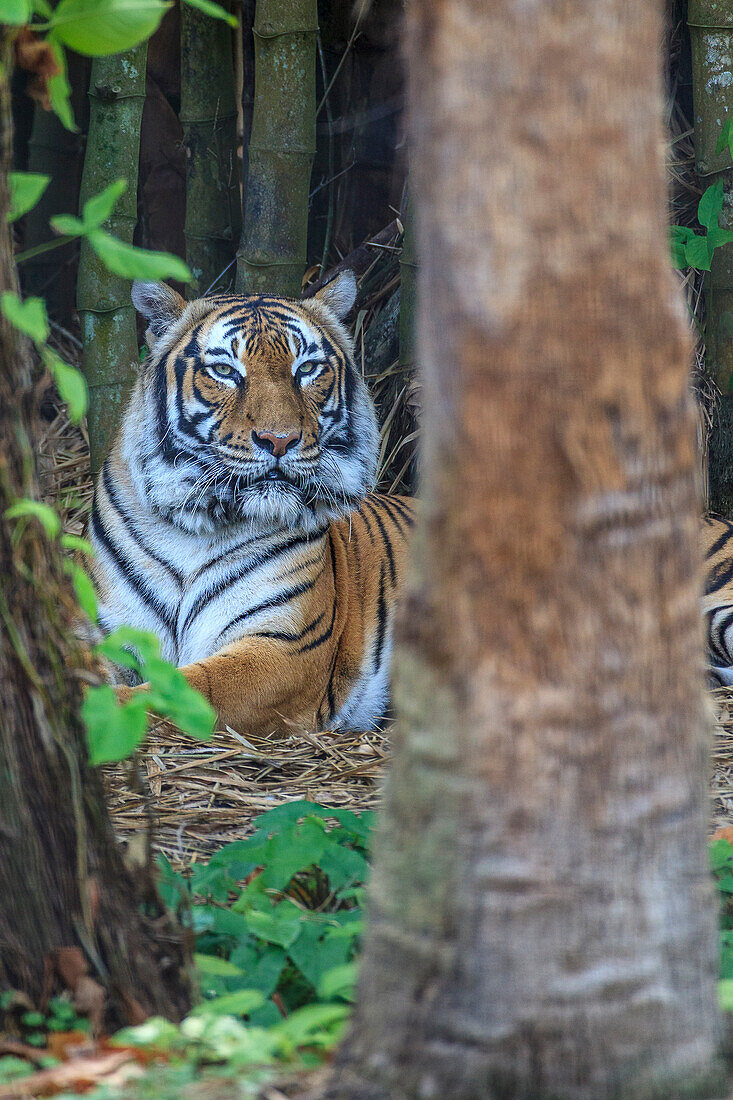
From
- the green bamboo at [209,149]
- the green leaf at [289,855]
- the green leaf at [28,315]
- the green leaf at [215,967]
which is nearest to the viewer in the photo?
the green leaf at [28,315]

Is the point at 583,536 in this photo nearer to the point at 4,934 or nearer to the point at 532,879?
the point at 532,879

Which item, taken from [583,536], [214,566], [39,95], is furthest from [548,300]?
[214,566]

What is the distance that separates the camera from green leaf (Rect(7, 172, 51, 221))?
4.56ft

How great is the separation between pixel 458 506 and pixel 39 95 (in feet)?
2.51

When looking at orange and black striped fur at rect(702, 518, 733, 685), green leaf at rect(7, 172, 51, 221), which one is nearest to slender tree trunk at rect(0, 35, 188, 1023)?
green leaf at rect(7, 172, 51, 221)

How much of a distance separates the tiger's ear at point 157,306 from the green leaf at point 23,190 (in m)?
2.32

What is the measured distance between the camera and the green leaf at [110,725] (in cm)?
128

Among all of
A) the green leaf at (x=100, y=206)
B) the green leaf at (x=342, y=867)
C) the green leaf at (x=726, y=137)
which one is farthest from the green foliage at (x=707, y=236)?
the green leaf at (x=100, y=206)

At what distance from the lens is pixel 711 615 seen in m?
4.19

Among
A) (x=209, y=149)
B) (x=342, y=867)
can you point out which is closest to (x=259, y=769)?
(x=342, y=867)

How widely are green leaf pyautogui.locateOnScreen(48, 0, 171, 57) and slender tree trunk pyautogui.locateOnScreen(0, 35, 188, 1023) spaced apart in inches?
3.4

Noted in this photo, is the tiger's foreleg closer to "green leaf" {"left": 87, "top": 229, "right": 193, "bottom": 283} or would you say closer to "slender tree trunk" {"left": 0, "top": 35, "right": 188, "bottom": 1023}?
"slender tree trunk" {"left": 0, "top": 35, "right": 188, "bottom": 1023}

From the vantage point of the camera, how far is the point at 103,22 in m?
1.36

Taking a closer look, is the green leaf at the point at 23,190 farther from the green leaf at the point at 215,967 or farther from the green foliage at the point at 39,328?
the green leaf at the point at 215,967
